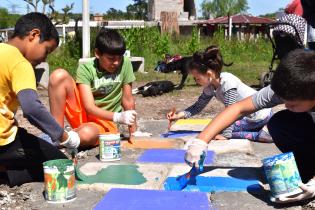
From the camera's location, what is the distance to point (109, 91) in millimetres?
3967

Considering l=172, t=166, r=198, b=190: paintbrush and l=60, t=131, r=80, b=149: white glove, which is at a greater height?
l=60, t=131, r=80, b=149: white glove

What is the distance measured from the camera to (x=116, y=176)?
9.53 feet

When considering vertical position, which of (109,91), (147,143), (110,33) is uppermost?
(110,33)

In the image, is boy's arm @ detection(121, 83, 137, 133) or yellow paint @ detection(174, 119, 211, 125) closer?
boy's arm @ detection(121, 83, 137, 133)

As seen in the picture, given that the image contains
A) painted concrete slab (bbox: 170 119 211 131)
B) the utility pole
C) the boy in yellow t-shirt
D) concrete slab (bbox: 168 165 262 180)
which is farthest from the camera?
the utility pole

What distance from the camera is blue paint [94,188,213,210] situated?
2.36m

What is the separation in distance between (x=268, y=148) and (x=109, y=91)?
141 centimetres

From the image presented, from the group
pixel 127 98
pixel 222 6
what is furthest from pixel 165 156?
pixel 222 6

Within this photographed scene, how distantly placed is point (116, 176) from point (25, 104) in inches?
31.1

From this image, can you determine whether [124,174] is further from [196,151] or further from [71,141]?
[196,151]

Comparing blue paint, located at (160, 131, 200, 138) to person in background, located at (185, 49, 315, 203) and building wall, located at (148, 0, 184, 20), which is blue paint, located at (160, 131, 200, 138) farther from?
building wall, located at (148, 0, 184, 20)

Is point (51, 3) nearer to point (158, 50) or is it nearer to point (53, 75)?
point (158, 50)

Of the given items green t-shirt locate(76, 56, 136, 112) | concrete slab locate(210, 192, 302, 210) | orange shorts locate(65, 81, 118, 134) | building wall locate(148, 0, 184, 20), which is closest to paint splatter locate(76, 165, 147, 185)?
concrete slab locate(210, 192, 302, 210)

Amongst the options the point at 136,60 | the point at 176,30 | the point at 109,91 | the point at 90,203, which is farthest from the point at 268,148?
the point at 176,30
